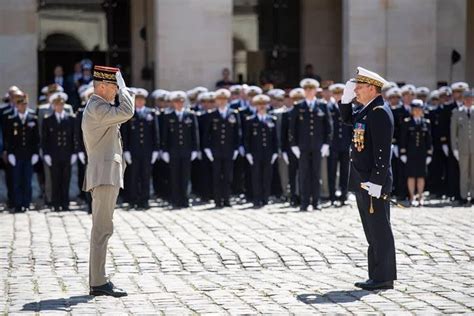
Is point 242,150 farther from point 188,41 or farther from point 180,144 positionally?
point 188,41

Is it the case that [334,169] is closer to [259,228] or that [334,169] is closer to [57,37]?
[259,228]

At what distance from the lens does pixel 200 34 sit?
79.1 ft

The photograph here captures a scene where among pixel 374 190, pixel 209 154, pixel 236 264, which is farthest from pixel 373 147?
pixel 209 154

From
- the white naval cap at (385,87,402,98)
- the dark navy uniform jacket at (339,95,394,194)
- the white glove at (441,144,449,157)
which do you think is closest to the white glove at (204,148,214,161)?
the white naval cap at (385,87,402,98)

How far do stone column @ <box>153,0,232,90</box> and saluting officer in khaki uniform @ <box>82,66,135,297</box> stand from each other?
1308cm

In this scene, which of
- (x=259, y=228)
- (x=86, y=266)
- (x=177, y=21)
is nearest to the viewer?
(x=86, y=266)

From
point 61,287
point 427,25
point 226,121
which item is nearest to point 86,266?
point 61,287

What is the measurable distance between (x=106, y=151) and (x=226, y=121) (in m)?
8.91

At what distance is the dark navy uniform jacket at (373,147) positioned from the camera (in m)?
10.9

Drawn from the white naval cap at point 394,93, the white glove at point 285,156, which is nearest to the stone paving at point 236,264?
the white glove at point 285,156

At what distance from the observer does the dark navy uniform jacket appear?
10.9 meters

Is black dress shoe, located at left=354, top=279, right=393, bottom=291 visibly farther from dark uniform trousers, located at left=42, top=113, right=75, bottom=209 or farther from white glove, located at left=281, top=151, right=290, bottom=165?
white glove, located at left=281, top=151, right=290, bottom=165

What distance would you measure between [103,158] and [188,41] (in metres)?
13.4

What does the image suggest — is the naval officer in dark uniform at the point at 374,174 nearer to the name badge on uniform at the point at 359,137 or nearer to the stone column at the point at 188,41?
the name badge on uniform at the point at 359,137
